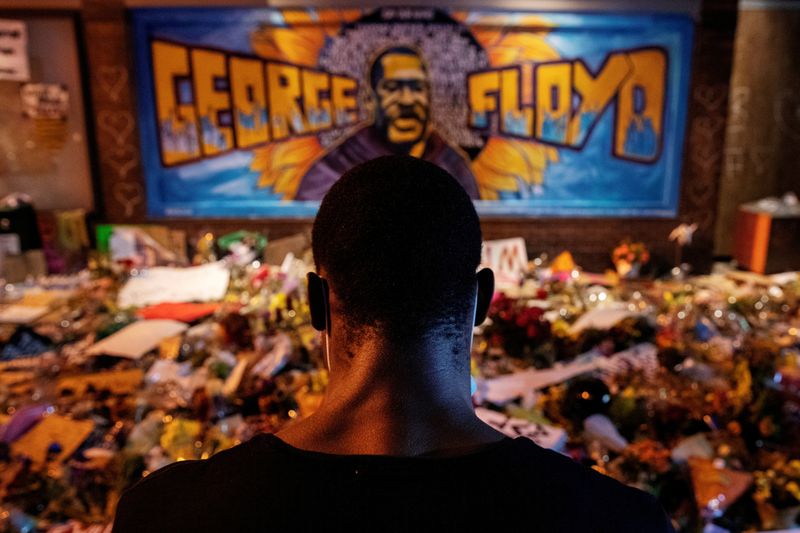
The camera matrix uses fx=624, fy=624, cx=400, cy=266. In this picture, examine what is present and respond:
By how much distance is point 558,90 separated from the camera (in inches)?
265

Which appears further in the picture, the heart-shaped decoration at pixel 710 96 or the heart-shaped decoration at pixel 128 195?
the heart-shaped decoration at pixel 128 195

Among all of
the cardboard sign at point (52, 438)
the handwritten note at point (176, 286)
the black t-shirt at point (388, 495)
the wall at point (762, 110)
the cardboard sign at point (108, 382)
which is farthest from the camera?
the wall at point (762, 110)

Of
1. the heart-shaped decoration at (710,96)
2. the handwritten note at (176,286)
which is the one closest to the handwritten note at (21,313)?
the handwritten note at (176,286)

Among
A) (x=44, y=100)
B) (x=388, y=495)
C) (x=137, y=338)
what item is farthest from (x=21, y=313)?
(x=388, y=495)

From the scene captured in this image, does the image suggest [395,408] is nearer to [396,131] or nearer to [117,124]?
[396,131]

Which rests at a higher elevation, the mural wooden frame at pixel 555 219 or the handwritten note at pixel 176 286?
the mural wooden frame at pixel 555 219

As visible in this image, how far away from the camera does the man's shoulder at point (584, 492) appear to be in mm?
916

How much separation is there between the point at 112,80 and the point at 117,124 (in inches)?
17.6

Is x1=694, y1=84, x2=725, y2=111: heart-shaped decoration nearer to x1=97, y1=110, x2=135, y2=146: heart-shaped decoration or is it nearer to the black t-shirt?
x1=97, y1=110, x2=135, y2=146: heart-shaped decoration

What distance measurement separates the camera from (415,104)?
264 inches

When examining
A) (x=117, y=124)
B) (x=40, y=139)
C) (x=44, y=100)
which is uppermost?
(x=44, y=100)

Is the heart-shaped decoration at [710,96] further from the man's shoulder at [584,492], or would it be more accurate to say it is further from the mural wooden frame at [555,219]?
the man's shoulder at [584,492]

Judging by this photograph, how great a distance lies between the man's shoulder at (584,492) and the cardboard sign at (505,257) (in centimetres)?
493

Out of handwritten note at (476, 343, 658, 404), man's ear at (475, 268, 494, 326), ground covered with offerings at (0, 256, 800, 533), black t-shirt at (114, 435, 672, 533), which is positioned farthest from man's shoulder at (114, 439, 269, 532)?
handwritten note at (476, 343, 658, 404)
